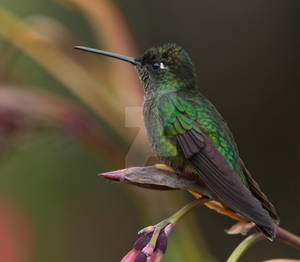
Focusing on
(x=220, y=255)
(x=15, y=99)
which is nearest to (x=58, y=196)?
(x=220, y=255)

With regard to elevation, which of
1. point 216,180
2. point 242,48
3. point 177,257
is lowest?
point 177,257

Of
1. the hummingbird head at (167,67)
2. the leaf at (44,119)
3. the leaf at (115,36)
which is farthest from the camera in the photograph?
the leaf at (115,36)

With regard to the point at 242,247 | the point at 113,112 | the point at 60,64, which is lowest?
the point at 242,247

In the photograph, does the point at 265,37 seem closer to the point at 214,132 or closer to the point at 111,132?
the point at 111,132

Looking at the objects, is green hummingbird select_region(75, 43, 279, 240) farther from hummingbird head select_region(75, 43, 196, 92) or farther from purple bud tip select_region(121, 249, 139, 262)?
purple bud tip select_region(121, 249, 139, 262)

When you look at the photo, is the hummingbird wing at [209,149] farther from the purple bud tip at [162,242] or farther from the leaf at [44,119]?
the leaf at [44,119]

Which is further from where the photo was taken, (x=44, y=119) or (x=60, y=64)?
(x=60, y=64)

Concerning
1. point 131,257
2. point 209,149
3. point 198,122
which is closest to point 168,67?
point 198,122

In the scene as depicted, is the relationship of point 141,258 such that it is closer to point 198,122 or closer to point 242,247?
point 242,247

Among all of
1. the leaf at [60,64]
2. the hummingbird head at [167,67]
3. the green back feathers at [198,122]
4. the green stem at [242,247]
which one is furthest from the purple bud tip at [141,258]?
the leaf at [60,64]
